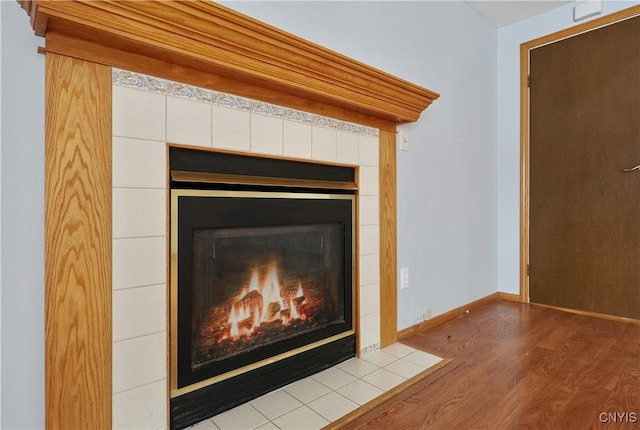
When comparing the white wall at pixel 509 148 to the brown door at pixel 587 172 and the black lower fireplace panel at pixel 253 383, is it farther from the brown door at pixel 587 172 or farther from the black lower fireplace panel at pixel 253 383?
the black lower fireplace panel at pixel 253 383

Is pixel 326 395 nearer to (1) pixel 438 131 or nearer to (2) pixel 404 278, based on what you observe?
(2) pixel 404 278

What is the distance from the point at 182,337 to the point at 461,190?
7.26ft

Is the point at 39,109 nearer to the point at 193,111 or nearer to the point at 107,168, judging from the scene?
the point at 107,168

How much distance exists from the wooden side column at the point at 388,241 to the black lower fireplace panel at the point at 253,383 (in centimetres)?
27

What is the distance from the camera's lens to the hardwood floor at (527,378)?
136 centimetres

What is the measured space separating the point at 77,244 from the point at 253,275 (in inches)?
26.5

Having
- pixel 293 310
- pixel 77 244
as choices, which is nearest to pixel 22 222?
pixel 77 244

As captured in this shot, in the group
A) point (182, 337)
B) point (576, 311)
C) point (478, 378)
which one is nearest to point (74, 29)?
point (182, 337)

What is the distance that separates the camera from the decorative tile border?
46.1 inches

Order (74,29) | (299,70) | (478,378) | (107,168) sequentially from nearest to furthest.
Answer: (74,29)
(107,168)
(299,70)
(478,378)

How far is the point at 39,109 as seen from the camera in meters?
1.05

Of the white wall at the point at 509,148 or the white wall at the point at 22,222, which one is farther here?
the white wall at the point at 509,148

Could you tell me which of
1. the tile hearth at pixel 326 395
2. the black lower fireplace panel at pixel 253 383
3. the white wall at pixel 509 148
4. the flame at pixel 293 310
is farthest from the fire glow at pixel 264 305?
the white wall at pixel 509 148

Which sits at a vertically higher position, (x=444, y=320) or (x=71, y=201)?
(x=71, y=201)
